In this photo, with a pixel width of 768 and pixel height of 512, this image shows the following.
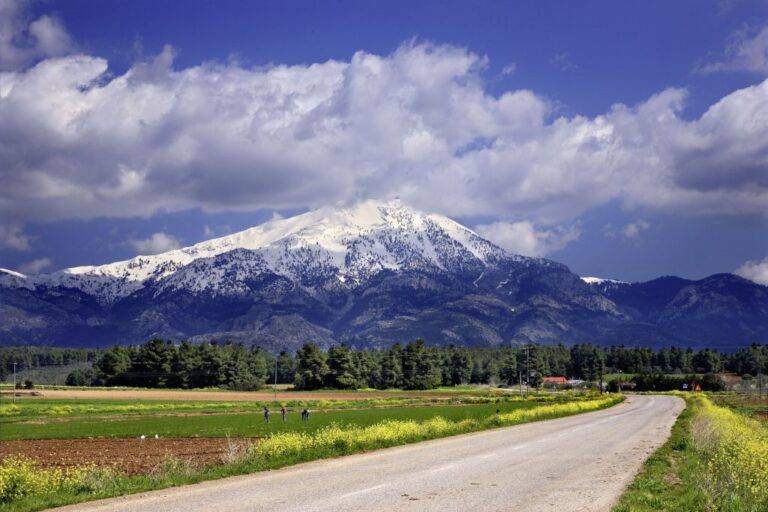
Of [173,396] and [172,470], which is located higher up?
[172,470]

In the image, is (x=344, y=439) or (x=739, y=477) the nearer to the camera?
(x=739, y=477)

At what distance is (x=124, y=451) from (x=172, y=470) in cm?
2127

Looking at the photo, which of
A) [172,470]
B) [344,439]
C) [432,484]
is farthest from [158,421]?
[432,484]

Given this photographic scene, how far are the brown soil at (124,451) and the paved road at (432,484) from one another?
6.60 meters

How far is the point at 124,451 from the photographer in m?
45.9

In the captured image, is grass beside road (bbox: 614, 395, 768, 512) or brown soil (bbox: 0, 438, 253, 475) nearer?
grass beside road (bbox: 614, 395, 768, 512)

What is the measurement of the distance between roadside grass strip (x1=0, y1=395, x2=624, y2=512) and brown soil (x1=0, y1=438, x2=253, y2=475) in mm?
1749

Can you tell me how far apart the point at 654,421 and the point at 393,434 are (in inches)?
1428

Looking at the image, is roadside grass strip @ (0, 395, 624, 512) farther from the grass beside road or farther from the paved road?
the grass beside road

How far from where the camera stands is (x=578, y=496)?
71.4ft

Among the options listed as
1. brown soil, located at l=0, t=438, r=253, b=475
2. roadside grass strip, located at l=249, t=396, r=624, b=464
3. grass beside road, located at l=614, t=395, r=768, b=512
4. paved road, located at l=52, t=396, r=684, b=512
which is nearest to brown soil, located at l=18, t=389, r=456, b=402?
brown soil, located at l=0, t=438, r=253, b=475

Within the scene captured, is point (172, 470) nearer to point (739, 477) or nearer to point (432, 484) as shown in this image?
point (432, 484)

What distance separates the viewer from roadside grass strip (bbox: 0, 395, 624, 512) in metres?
22.1

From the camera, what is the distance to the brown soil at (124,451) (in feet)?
120
